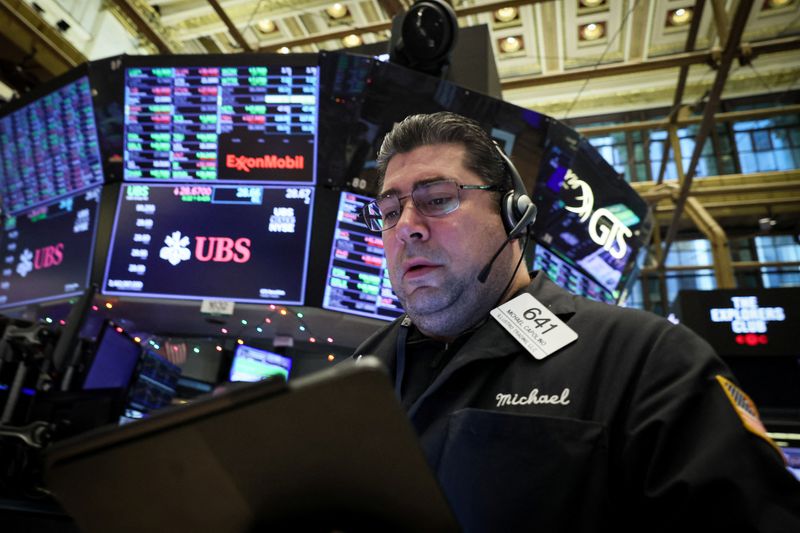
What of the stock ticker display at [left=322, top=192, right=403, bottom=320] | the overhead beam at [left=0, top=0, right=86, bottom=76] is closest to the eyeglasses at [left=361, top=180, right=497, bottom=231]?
the stock ticker display at [left=322, top=192, right=403, bottom=320]

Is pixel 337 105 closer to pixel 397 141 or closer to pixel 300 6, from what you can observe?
pixel 397 141

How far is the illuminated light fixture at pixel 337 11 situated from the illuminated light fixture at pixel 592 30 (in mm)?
2740

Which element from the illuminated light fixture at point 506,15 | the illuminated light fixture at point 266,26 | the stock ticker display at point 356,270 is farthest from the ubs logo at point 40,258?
the illuminated light fixture at point 506,15

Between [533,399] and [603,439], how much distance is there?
0.47ft

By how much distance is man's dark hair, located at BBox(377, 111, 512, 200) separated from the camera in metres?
1.36

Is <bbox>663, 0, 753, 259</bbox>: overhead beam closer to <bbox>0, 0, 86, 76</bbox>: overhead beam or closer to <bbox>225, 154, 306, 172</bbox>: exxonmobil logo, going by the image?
<bbox>225, 154, 306, 172</bbox>: exxonmobil logo

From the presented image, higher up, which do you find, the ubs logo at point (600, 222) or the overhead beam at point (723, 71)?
the overhead beam at point (723, 71)

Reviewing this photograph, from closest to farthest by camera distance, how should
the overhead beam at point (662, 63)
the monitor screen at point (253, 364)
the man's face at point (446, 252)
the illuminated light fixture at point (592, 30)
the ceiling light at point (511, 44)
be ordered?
the man's face at point (446, 252), the monitor screen at point (253, 364), the overhead beam at point (662, 63), the illuminated light fixture at point (592, 30), the ceiling light at point (511, 44)

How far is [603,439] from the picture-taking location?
0.91 m

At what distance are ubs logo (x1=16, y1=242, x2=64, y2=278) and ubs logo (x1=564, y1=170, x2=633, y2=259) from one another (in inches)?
121

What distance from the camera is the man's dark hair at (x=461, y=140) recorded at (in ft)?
4.47

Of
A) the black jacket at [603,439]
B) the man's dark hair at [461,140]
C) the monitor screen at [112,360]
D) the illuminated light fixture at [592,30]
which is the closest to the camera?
the black jacket at [603,439]

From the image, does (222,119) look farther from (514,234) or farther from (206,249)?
(514,234)

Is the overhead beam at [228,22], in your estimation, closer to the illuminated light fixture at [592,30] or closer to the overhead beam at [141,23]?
the overhead beam at [141,23]
